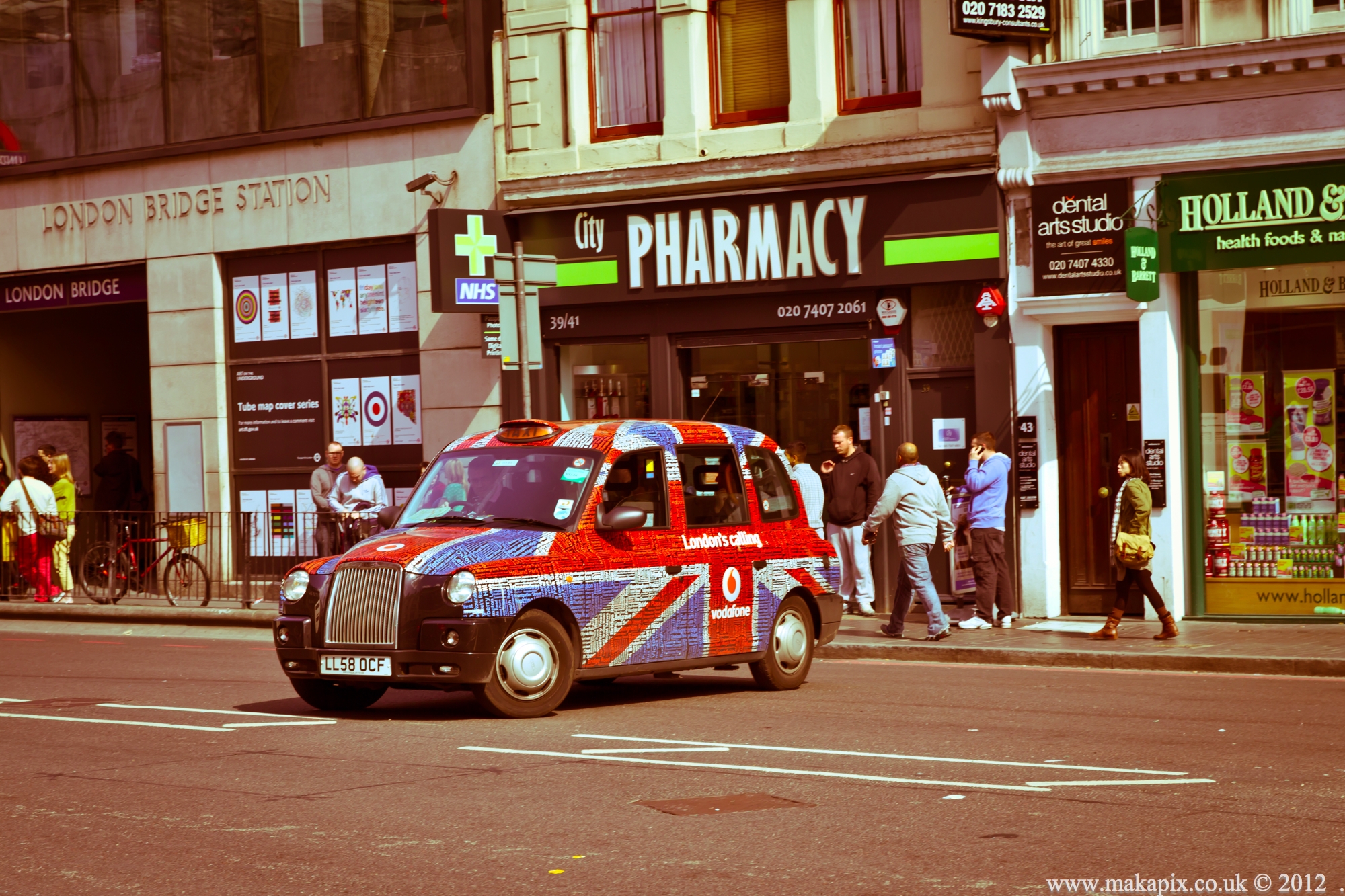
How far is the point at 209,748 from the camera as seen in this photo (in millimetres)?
9719

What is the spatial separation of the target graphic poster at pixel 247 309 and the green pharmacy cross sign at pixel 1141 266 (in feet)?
39.0

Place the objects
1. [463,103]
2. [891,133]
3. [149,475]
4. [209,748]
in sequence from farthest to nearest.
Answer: [149,475]
[463,103]
[891,133]
[209,748]

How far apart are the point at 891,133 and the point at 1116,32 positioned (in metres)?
2.58

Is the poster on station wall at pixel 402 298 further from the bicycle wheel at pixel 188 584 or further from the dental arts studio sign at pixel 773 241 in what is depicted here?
the bicycle wheel at pixel 188 584

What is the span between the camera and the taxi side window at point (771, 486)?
1259cm

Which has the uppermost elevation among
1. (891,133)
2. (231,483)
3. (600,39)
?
(600,39)

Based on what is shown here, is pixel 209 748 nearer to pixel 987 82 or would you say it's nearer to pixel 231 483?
pixel 987 82

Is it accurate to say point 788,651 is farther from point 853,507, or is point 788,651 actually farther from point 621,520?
point 853,507

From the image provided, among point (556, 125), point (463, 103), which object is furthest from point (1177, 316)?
point (463, 103)

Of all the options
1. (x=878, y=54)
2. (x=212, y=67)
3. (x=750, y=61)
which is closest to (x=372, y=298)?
(x=212, y=67)

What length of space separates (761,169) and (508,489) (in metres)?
9.08

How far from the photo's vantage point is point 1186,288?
57.5 feet

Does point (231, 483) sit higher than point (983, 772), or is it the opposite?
point (231, 483)

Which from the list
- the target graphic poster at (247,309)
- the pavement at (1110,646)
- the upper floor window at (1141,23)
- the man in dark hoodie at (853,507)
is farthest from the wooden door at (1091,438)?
the target graphic poster at (247,309)
